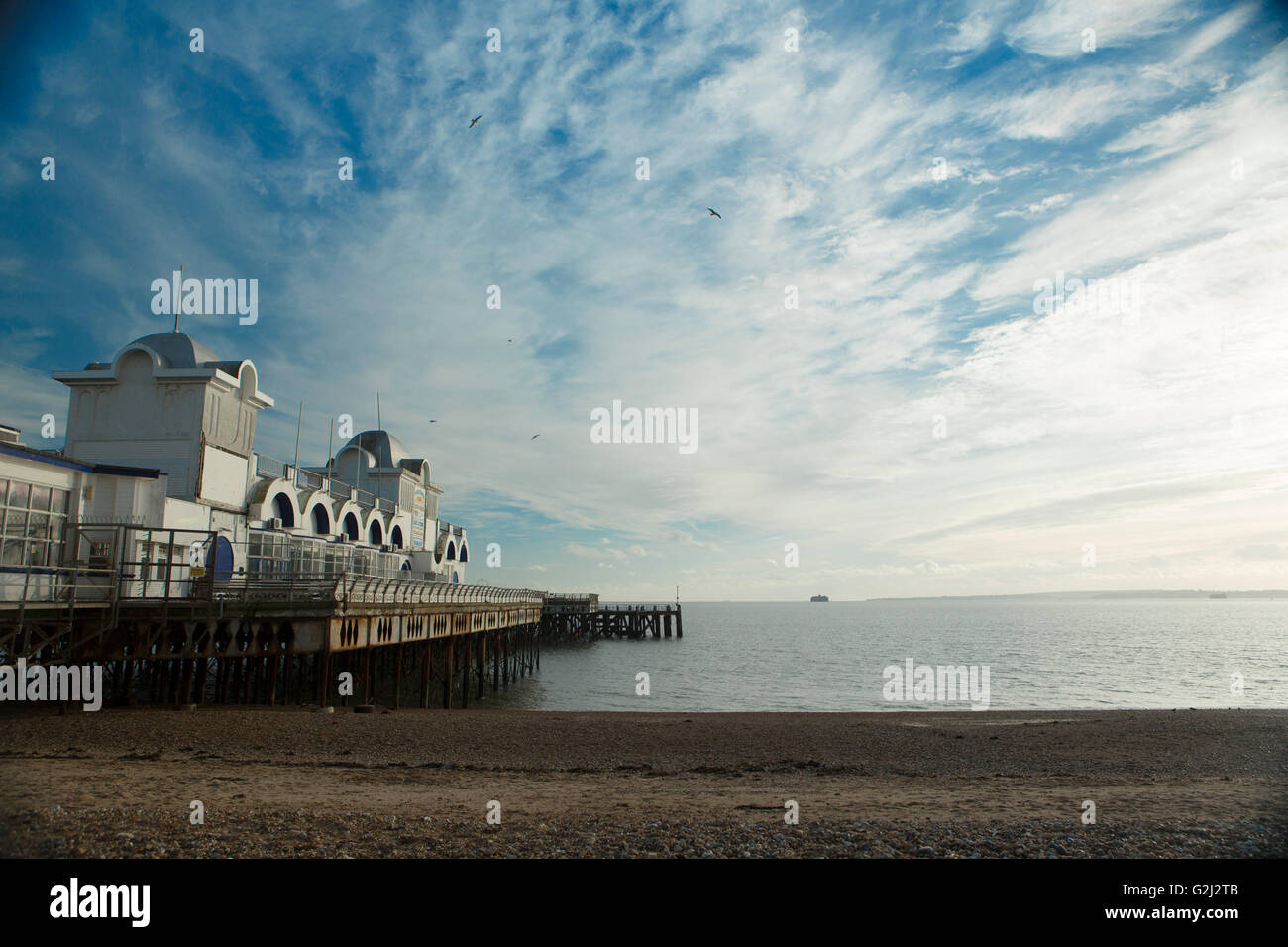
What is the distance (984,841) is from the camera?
7.92 m

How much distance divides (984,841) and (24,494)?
21014 mm

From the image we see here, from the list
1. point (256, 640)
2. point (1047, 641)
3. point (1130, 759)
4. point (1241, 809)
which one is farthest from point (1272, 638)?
point (256, 640)

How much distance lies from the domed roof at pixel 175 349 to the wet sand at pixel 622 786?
42.8 feet

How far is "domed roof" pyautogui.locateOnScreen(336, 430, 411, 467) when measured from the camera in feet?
152

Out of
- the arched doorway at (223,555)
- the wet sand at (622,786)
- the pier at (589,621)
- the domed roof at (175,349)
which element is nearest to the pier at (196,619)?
the arched doorway at (223,555)

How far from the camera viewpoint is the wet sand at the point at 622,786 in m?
7.71

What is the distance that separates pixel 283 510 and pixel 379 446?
59.9 feet

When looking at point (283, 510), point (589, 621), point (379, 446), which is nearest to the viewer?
point (283, 510)

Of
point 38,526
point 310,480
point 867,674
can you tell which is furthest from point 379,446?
point 867,674

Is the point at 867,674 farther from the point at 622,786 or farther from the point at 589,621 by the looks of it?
the point at 622,786

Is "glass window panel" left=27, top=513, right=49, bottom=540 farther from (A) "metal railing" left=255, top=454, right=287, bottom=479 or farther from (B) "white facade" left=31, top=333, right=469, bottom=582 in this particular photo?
(A) "metal railing" left=255, top=454, right=287, bottom=479

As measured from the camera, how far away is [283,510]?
29.1 meters

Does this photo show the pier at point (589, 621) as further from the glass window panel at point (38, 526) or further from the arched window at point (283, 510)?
the glass window panel at point (38, 526)
